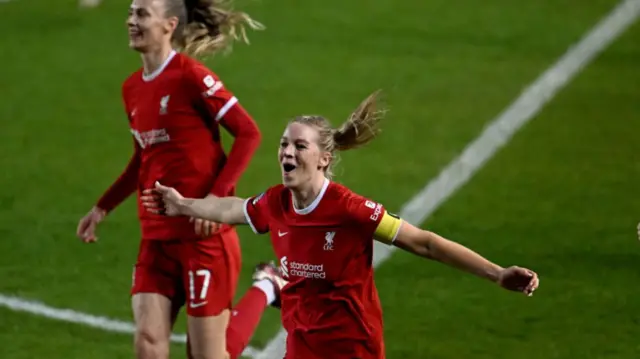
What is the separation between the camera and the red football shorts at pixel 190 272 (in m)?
6.09

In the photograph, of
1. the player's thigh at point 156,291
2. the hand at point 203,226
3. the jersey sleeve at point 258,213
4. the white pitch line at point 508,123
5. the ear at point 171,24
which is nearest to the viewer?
→ the jersey sleeve at point 258,213

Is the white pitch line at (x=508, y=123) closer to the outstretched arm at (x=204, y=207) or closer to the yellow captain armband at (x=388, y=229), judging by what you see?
the outstretched arm at (x=204, y=207)

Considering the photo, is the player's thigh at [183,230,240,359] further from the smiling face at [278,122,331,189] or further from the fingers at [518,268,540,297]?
the fingers at [518,268,540,297]

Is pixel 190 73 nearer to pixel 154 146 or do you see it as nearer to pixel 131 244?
pixel 154 146

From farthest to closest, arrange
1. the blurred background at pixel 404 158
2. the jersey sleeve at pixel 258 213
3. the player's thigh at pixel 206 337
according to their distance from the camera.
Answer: the blurred background at pixel 404 158, the player's thigh at pixel 206 337, the jersey sleeve at pixel 258 213

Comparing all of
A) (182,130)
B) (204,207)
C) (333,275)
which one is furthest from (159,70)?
(333,275)

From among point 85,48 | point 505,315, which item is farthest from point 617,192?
point 85,48

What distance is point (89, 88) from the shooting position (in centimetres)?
1155

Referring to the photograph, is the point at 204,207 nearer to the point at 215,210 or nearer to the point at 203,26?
the point at 215,210

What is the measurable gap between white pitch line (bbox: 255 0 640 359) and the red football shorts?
1.08 metres

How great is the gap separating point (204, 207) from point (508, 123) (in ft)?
18.2

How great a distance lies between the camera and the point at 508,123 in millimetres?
10750

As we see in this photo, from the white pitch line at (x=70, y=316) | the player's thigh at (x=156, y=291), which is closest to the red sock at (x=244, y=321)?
the player's thigh at (x=156, y=291)

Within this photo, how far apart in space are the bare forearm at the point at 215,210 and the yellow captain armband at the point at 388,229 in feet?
2.06
